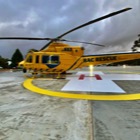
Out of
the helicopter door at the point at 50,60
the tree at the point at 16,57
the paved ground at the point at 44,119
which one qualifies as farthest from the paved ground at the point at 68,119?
the tree at the point at 16,57

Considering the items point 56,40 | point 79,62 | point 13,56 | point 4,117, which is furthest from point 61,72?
point 13,56

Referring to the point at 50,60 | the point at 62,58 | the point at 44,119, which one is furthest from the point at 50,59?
the point at 44,119

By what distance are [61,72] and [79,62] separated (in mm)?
→ 1296

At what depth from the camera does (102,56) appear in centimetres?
1220

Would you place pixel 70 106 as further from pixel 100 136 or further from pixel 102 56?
pixel 102 56

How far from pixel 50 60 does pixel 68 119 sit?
8.22 meters

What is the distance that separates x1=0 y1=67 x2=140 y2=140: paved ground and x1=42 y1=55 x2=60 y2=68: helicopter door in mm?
6549

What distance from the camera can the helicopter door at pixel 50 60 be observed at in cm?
1169

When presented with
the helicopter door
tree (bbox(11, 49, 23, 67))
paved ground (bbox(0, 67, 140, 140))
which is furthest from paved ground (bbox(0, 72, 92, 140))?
tree (bbox(11, 49, 23, 67))

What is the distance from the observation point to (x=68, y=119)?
147 inches

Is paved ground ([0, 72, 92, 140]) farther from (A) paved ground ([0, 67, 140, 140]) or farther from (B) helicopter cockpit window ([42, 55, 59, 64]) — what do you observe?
(B) helicopter cockpit window ([42, 55, 59, 64])

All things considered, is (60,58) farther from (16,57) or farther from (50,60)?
(16,57)

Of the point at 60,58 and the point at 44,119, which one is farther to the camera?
the point at 60,58

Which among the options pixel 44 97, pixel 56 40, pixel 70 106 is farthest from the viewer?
pixel 56 40
